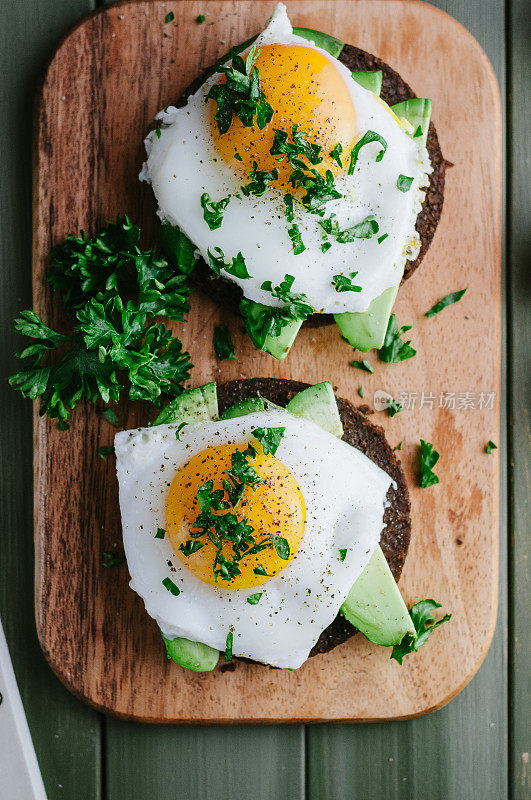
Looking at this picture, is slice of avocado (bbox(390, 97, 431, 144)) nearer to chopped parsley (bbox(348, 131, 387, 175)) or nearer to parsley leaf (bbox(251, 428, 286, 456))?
chopped parsley (bbox(348, 131, 387, 175))

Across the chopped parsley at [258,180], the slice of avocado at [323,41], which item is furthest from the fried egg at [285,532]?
the slice of avocado at [323,41]

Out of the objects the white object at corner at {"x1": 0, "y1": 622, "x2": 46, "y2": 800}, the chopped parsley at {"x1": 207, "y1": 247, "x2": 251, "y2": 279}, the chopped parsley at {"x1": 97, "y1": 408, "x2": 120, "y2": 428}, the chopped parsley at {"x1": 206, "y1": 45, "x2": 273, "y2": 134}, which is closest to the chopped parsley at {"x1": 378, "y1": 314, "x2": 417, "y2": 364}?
the chopped parsley at {"x1": 207, "y1": 247, "x2": 251, "y2": 279}

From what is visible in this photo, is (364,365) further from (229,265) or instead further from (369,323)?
(229,265)

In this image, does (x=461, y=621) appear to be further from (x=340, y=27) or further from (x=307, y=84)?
(x=340, y=27)

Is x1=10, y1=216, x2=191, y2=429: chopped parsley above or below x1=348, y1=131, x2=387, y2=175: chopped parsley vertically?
below

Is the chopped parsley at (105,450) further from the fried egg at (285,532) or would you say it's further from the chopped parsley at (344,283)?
the chopped parsley at (344,283)

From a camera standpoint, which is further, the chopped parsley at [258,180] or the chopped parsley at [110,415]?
the chopped parsley at [110,415]

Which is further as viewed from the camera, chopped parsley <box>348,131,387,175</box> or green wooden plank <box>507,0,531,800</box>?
green wooden plank <box>507,0,531,800</box>

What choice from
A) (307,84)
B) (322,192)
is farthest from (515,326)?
(307,84)
